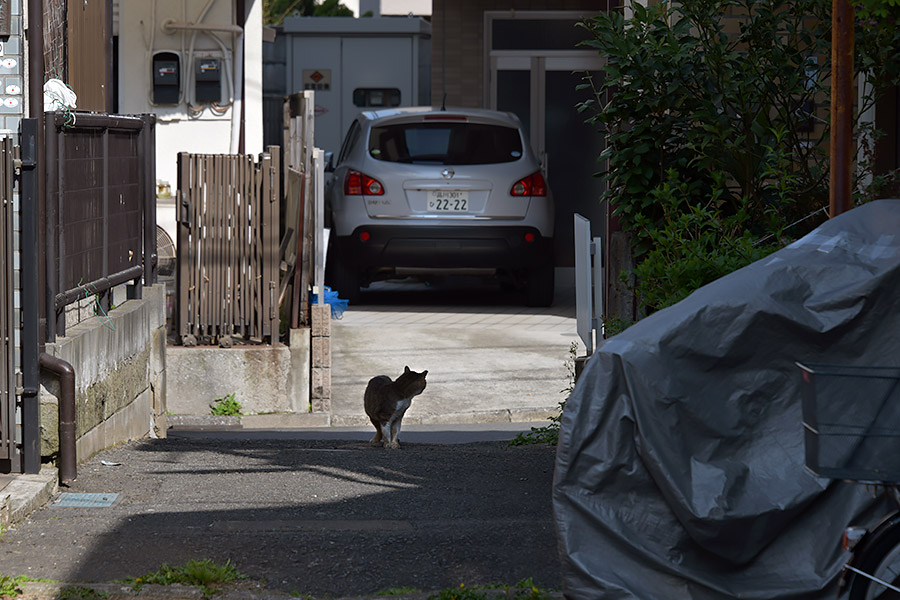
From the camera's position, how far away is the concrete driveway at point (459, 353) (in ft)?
29.7

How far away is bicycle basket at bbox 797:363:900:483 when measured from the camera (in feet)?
10.9

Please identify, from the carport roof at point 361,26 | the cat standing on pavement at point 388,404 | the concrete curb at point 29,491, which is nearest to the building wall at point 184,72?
the carport roof at point 361,26

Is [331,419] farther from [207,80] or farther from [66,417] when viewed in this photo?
[207,80]

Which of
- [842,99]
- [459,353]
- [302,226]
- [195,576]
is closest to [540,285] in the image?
[459,353]

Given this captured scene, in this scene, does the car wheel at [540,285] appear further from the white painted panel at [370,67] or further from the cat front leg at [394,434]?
the white painted panel at [370,67]

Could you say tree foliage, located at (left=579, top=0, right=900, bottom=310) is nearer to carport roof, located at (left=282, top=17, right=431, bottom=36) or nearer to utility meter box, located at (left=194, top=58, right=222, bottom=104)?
utility meter box, located at (left=194, top=58, right=222, bottom=104)

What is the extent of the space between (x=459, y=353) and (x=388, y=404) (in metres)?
2.90

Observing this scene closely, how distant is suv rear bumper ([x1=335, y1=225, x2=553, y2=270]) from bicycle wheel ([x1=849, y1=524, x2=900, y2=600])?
28.0 feet

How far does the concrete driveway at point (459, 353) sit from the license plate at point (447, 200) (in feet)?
3.50

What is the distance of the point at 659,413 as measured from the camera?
12.1 feet

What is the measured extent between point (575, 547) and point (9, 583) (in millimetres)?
1845

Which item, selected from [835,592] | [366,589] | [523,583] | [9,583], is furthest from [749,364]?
[9,583]

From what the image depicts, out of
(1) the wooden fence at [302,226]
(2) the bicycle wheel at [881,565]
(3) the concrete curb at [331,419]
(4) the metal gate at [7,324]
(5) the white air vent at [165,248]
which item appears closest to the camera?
(2) the bicycle wheel at [881,565]

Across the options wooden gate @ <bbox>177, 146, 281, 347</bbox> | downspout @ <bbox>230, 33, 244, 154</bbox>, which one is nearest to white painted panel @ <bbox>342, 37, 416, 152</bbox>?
downspout @ <bbox>230, 33, 244, 154</bbox>
